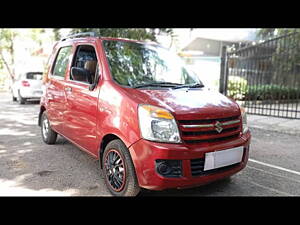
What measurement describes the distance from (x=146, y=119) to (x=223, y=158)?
962mm

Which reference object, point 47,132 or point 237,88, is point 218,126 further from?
point 237,88

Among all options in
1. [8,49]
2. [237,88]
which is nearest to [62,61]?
[237,88]

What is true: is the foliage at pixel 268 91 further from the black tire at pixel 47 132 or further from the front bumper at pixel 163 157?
the front bumper at pixel 163 157

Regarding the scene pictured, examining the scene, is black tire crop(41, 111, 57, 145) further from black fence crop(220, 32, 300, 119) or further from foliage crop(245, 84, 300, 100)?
foliage crop(245, 84, 300, 100)

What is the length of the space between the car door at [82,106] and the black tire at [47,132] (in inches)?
40.2

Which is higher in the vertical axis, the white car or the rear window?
the rear window

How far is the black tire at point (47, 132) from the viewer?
5461 millimetres

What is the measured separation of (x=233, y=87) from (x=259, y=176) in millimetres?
6907

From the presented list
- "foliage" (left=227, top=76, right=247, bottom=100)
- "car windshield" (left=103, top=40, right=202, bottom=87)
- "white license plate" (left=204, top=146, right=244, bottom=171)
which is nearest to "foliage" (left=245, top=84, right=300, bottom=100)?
"foliage" (left=227, top=76, right=247, bottom=100)

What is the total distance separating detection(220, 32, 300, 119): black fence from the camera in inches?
365

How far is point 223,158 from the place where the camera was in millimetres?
3139

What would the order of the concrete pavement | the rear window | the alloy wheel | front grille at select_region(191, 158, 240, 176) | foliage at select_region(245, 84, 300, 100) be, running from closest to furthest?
front grille at select_region(191, 158, 240, 176), the alloy wheel, the concrete pavement, foliage at select_region(245, 84, 300, 100), the rear window

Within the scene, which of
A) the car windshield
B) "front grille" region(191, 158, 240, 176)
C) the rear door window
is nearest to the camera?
"front grille" region(191, 158, 240, 176)

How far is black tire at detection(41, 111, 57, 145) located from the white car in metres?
6.80
